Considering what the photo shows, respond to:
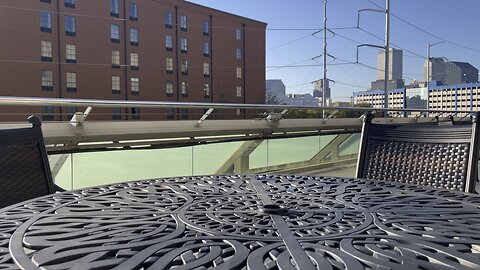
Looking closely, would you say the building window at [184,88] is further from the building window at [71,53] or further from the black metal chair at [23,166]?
the black metal chair at [23,166]

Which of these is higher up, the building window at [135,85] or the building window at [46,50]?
the building window at [46,50]

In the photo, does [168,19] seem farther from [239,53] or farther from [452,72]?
[452,72]

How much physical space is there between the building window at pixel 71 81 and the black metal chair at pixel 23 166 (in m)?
28.3

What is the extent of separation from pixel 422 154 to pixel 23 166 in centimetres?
132

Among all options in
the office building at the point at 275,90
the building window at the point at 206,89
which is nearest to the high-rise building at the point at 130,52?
the building window at the point at 206,89

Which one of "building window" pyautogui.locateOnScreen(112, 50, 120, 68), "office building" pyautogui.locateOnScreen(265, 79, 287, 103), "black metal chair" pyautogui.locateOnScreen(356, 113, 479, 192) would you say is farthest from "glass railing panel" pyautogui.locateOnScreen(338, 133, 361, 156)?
"office building" pyautogui.locateOnScreen(265, 79, 287, 103)

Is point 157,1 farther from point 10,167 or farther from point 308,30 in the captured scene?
point 10,167

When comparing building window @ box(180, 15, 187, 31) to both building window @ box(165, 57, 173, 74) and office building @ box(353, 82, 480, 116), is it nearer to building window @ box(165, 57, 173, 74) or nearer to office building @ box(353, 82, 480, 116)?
building window @ box(165, 57, 173, 74)

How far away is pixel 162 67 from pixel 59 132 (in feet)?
102

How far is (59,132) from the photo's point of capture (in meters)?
2.45

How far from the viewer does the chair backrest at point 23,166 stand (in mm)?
1131

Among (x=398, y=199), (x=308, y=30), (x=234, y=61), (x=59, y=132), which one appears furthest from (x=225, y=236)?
(x=234, y=61)

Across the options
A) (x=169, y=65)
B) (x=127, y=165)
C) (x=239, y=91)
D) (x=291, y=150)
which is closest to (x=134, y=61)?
(x=169, y=65)

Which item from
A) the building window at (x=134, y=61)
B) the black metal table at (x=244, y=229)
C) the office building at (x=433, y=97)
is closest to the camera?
the black metal table at (x=244, y=229)
